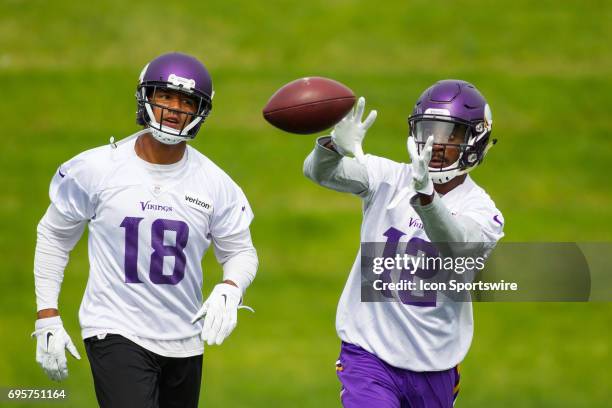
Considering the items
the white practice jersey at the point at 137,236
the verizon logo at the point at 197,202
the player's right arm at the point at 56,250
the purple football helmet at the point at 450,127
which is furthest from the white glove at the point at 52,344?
the purple football helmet at the point at 450,127

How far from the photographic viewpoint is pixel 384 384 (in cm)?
527

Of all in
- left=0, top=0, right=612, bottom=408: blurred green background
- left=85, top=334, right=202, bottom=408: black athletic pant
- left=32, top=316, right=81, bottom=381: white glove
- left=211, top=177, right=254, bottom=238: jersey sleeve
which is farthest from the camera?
left=0, top=0, right=612, bottom=408: blurred green background

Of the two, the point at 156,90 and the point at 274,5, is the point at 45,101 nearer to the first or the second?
the point at 274,5

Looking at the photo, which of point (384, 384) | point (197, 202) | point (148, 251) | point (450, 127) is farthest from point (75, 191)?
point (450, 127)

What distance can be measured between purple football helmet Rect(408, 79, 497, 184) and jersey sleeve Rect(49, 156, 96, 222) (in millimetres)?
1660

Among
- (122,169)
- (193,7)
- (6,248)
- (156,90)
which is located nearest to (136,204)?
(122,169)

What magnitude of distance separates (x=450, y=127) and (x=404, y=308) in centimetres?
96

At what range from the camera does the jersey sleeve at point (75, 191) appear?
529 cm

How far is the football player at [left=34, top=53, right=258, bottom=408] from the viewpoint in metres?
5.19

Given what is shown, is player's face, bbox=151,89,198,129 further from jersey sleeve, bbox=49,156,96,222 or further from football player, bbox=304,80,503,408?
football player, bbox=304,80,503,408

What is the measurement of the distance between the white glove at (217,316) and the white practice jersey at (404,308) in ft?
2.03

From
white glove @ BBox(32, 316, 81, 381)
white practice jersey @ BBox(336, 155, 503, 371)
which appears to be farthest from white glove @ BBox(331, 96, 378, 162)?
white glove @ BBox(32, 316, 81, 381)

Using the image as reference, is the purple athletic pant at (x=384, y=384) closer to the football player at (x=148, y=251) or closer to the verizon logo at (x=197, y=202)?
the football player at (x=148, y=251)

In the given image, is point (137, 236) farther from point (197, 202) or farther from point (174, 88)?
point (174, 88)
